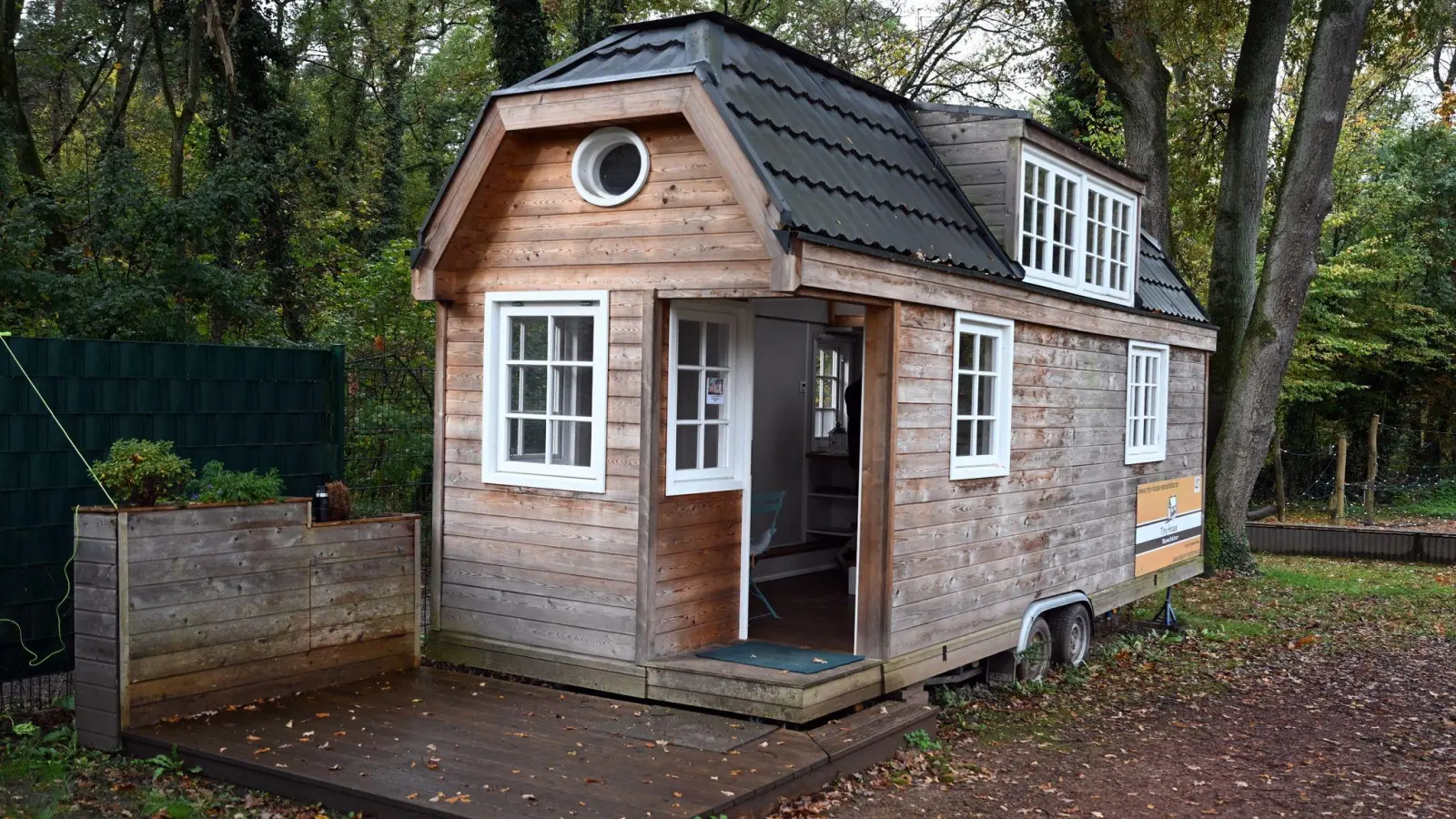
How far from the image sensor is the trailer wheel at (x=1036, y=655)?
910 centimetres

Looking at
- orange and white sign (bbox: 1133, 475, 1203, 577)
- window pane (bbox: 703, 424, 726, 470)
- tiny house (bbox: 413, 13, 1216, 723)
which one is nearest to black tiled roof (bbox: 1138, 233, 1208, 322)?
orange and white sign (bbox: 1133, 475, 1203, 577)

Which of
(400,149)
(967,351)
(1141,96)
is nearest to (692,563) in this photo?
(967,351)

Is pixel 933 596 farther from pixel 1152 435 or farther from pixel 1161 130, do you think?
pixel 1161 130

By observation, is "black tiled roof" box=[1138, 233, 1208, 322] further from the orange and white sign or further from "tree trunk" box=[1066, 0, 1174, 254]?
"tree trunk" box=[1066, 0, 1174, 254]

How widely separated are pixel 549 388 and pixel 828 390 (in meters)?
4.45

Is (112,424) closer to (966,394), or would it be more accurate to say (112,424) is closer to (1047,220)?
(966,394)

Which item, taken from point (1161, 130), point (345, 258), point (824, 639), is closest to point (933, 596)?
point (824, 639)

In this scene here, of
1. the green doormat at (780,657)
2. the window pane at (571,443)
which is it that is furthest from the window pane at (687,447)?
the green doormat at (780,657)

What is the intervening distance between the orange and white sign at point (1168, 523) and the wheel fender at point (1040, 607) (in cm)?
161

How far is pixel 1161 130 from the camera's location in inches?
650

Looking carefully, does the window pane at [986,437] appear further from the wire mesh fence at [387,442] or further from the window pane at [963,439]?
the wire mesh fence at [387,442]

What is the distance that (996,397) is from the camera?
28.2 feet

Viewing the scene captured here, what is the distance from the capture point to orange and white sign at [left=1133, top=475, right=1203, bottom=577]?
11.3 metres

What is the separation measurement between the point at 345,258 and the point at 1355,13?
15.3 meters
